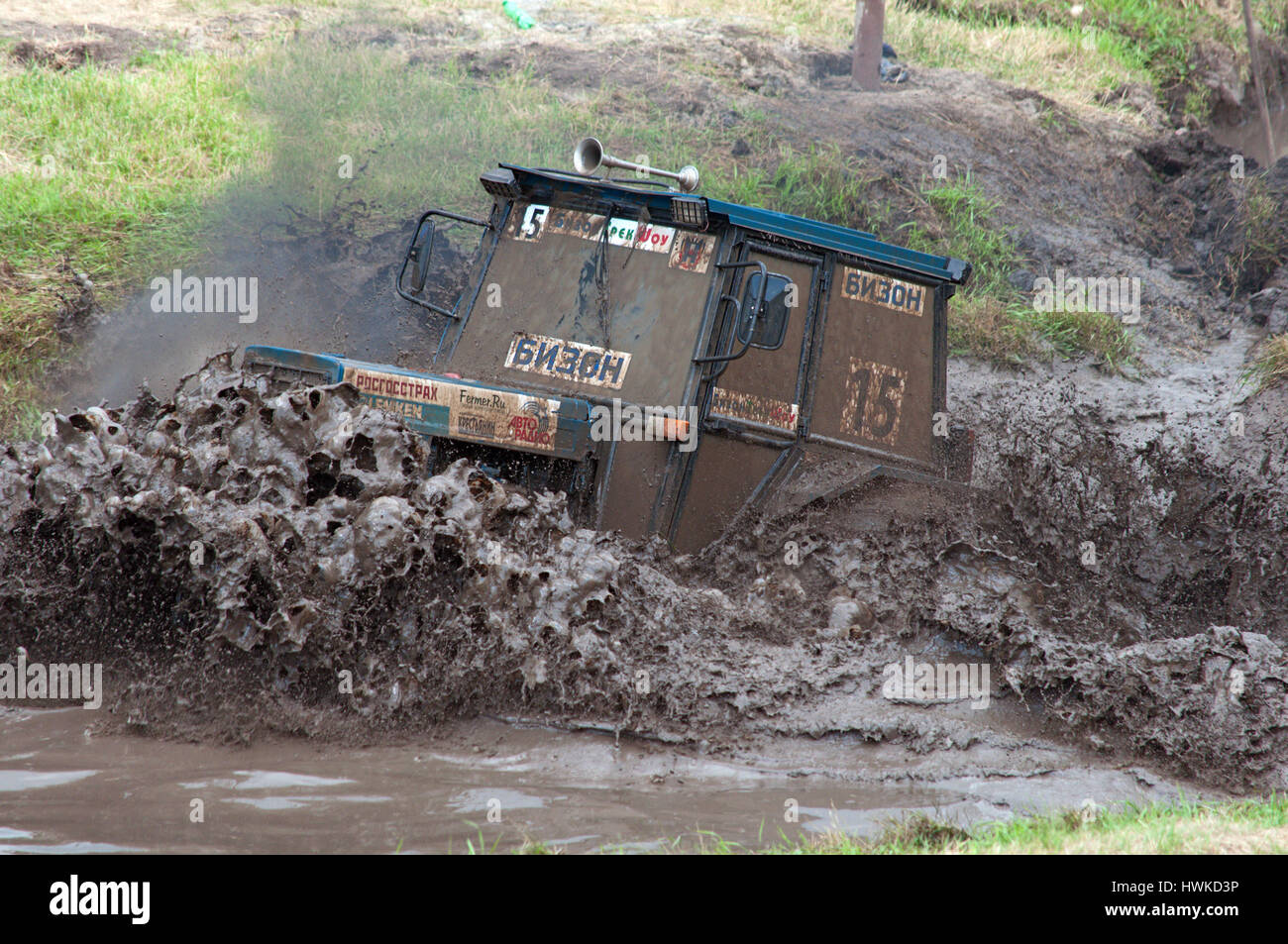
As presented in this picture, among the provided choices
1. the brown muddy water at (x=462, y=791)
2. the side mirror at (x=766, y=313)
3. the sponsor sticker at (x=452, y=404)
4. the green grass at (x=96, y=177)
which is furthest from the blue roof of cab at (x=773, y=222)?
the green grass at (x=96, y=177)

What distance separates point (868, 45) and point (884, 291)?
30.1 ft

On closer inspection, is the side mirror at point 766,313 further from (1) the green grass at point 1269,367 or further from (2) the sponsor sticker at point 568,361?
(1) the green grass at point 1269,367

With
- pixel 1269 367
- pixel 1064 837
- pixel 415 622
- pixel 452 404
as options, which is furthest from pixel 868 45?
pixel 1064 837

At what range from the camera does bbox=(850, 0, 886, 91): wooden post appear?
46.5ft

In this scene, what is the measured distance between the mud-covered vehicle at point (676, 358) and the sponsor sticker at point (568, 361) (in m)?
0.01

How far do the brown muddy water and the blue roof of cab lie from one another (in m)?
2.97

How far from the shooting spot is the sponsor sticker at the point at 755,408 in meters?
6.07

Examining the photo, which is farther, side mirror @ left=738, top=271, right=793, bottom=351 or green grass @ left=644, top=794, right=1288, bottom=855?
side mirror @ left=738, top=271, right=793, bottom=351

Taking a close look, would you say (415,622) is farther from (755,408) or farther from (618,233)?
(618,233)

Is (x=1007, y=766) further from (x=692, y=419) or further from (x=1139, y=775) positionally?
(x=692, y=419)

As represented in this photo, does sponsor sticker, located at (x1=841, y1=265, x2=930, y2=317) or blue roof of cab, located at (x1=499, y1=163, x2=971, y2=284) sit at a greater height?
blue roof of cab, located at (x1=499, y1=163, x2=971, y2=284)

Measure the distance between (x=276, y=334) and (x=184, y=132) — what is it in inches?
151

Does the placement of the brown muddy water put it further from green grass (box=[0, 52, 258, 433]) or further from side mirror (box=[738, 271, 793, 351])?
green grass (box=[0, 52, 258, 433])

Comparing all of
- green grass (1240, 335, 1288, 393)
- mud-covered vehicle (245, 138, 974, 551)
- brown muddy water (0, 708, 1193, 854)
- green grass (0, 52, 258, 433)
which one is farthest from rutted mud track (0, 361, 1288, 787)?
green grass (1240, 335, 1288, 393)
